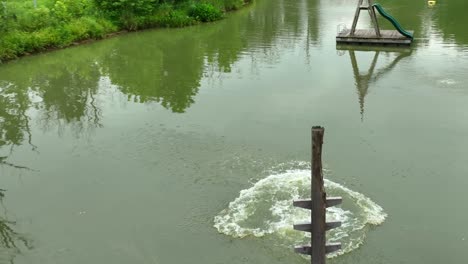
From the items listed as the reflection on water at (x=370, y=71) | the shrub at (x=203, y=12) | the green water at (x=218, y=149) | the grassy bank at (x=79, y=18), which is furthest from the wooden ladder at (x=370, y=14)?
the grassy bank at (x=79, y=18)

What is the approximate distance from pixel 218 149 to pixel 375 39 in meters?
10.2

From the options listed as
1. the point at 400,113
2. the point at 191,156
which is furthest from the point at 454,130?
the point at 191,156

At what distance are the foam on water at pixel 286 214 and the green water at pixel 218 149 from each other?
0.10 ft

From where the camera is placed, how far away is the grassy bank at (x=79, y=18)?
16.2 metres

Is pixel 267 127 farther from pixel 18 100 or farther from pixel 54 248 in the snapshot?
pixel 18 100

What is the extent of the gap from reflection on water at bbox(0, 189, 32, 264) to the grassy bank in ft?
33.0

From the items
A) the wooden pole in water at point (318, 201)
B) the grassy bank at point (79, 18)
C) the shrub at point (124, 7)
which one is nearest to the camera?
the wooden pole in water at point (318, 201)

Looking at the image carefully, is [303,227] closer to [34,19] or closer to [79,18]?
[34,19]

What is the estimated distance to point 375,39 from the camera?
17.2 m

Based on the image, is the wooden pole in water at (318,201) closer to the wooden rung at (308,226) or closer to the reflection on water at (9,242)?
the wooden rung at (308,226)

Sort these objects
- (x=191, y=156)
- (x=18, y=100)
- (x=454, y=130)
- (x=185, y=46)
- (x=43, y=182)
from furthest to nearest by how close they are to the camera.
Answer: (x=185, y=46), (x=18, y=100), (x=454, y=130), (x=191, y=156), (x=43, y=182)

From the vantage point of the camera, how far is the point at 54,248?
6.72m

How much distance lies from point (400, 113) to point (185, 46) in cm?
963

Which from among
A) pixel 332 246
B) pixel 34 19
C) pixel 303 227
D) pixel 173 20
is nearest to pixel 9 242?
pixel 303 227
